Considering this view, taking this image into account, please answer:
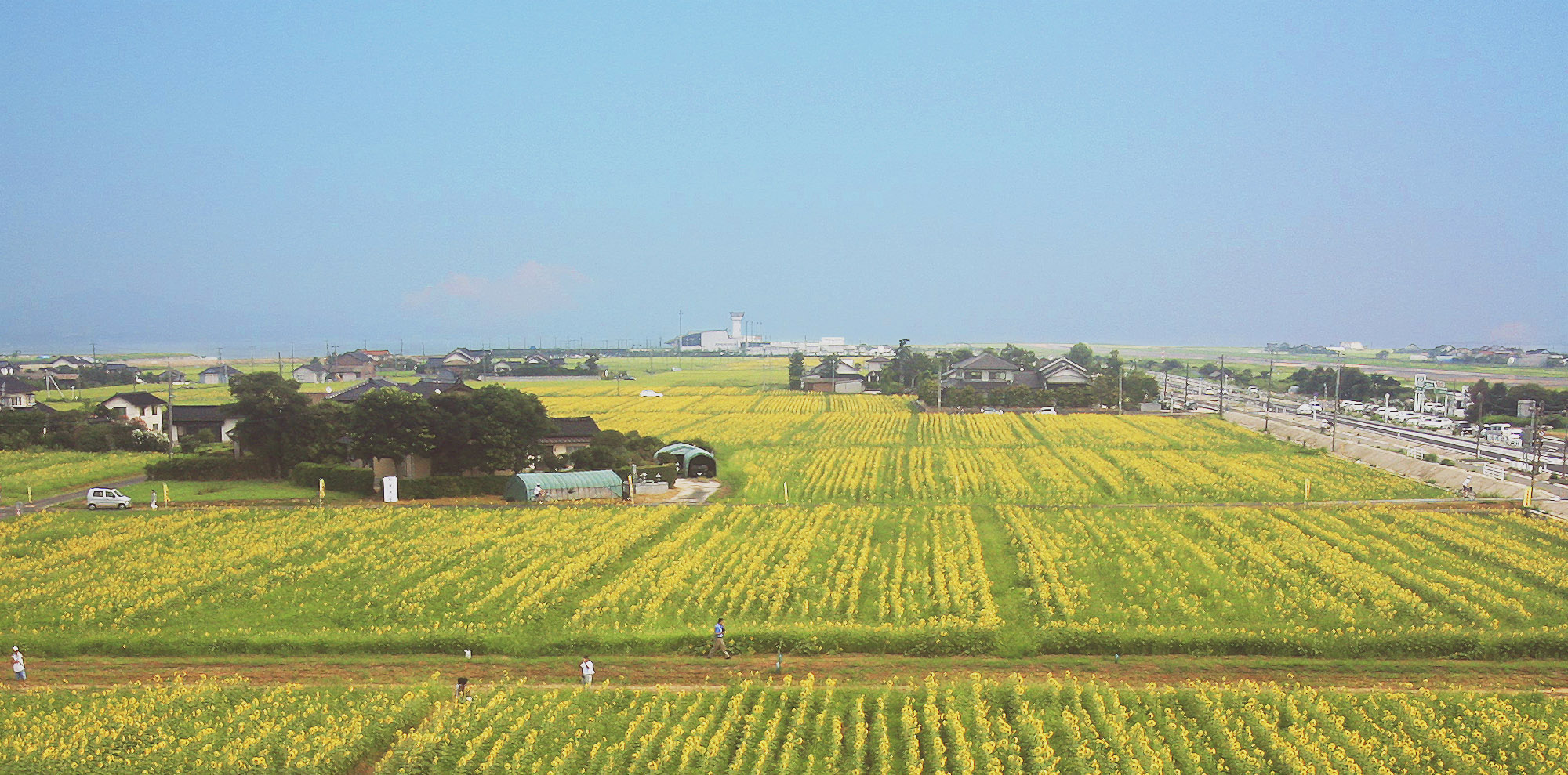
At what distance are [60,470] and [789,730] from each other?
3571 cm

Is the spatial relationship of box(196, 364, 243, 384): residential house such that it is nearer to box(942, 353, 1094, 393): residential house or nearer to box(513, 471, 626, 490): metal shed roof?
box(942, 353, 1094, 393): residential house

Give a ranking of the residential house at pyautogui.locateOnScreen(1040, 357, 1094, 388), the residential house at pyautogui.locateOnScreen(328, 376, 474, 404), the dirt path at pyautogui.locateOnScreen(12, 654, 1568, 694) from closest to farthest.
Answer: the dirt path at pyautogui.locateOnScreen(12, 654, 1568, 694) < the residential house at pyautogui.locateOnScreen(328, 376, 474, 404) < the residential house at pyautogui.locateOnScreen(1040, 357, 1094, 388)

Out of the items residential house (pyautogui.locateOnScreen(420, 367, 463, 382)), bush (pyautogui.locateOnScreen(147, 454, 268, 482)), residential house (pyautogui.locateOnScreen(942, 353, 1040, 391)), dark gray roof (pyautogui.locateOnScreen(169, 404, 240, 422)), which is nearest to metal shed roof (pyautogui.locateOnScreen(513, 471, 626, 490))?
bush (pyautogui.locateOnScreen(147, 454, 268, 482))

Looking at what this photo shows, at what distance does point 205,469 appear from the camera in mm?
36562

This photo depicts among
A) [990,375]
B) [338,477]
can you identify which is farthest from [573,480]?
[990,375]

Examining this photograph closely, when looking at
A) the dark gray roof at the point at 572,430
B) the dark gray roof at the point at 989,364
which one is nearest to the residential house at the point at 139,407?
the dark gray roof at the point at 572,430

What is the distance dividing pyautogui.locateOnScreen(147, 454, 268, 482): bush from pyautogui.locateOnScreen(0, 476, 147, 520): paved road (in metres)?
0.75

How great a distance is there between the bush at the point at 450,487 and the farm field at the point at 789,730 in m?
17.0

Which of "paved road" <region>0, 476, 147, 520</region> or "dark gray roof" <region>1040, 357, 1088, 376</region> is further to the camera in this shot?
"dark gray roof" <region>1040, 357, 1088, 376</region>

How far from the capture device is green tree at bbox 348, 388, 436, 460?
110ft

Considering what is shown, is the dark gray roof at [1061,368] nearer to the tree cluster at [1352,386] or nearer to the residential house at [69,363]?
the tree cluster at [1352,386]

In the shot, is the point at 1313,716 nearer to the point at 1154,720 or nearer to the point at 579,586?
the point at 1154,720

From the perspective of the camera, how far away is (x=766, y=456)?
42250 millimetres

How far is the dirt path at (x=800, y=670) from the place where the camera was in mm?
16625
